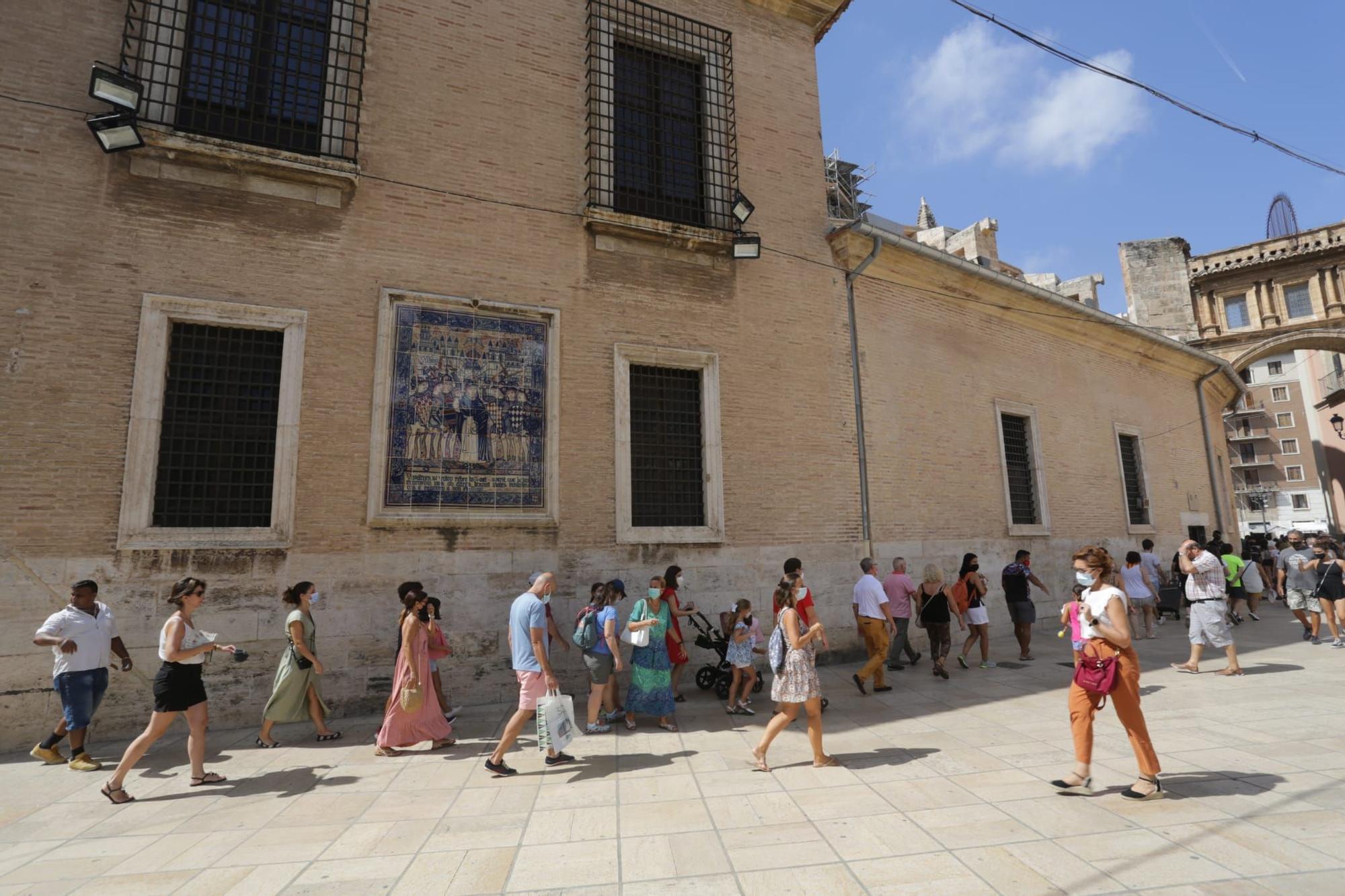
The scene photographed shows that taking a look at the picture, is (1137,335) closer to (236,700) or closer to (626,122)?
(626,122)

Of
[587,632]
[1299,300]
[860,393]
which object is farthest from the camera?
[1299,300]

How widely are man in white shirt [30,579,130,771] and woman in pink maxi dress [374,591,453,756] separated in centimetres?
236

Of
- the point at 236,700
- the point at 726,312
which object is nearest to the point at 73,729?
the point at 236,700

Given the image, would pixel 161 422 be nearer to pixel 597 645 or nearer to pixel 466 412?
pixel 466 412

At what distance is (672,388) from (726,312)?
148cm

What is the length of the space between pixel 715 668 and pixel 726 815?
3.85 metres

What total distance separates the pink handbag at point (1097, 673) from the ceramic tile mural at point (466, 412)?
5777 millimetres

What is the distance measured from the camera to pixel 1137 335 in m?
16.3

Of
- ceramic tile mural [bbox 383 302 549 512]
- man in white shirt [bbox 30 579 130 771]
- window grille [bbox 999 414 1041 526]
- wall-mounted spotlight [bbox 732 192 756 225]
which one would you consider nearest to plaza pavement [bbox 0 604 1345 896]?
man in white shirt [bbox 30 579 130 771]

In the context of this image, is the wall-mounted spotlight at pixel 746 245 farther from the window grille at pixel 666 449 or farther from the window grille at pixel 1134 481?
the window grille at pixel 1134 481

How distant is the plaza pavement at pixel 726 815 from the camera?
3488 millimetres

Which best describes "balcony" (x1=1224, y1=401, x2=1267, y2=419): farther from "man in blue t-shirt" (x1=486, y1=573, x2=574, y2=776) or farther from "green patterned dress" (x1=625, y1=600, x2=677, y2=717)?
"man in blue t-shirt" (x1=486, y1=573, x2=574, y2=776)

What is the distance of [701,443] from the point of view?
942cm

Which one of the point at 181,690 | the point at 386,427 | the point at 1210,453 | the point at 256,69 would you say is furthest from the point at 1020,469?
the point at 256,69
